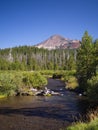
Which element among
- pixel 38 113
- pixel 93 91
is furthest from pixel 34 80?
pixel 38 113

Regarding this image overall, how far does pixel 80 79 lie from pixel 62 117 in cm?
2739

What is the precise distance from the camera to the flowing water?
27.6 m

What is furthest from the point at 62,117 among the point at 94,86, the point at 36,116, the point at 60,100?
the point at 60,100

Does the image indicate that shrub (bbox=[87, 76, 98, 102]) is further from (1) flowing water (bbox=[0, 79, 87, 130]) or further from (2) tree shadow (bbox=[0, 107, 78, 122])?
(2) tree shadow (bbox=[0, 107, 78, 122])

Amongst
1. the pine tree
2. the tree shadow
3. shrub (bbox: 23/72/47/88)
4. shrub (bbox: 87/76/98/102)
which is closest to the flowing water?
the tree shadow

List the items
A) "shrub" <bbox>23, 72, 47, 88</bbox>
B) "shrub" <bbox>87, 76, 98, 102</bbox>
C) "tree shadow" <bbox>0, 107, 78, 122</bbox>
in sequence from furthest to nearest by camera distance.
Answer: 1. "shrub" <bbox>23, 72, 47, 88</bbox>
2. "shrub" <bbox>87, 76, 98, 102</bbox>
3. "tree shadow" <bbox>0, 107, 78, 122</bbox>

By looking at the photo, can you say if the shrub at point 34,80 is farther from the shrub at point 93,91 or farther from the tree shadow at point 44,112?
the shrub at point 93,91

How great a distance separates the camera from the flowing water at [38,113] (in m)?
27.6

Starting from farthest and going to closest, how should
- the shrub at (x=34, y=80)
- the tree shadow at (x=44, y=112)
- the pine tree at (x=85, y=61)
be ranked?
the pine tree at (x=85, y=61)
the shrub at (x=34, y=80)
the tree shadow at (x=44, y=112)

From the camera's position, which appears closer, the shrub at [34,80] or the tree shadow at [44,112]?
the tree shadow at [44,112]

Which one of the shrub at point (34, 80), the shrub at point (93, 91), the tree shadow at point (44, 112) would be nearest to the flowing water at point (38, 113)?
the tree shadow at point (44, 112)

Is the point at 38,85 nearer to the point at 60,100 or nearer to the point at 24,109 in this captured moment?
the point at 60,100

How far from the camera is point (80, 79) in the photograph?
190 ft

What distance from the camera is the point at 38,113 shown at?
33875 mm
